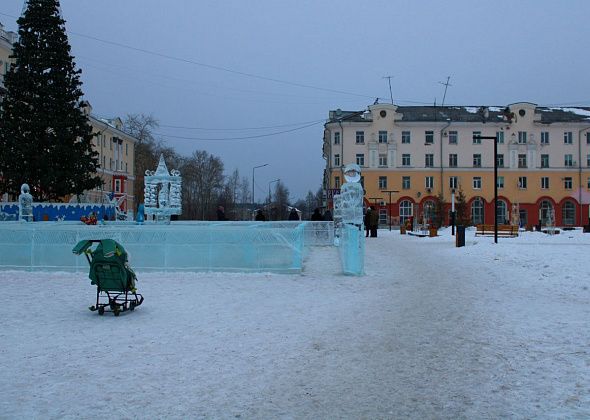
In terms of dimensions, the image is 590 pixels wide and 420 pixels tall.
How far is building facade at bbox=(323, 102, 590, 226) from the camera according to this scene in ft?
229

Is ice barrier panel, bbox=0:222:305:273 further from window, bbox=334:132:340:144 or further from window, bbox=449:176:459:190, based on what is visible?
window, bbox=449:176:459:190

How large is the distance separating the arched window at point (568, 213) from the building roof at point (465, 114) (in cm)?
993

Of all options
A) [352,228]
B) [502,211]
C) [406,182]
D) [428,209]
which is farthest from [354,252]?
[502,211]

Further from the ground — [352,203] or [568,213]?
[568,213]

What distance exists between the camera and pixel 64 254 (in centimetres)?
1580

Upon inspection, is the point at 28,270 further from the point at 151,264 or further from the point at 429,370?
the point at 429,370

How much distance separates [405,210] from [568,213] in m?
18.9

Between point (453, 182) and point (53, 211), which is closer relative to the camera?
point (53, 211)

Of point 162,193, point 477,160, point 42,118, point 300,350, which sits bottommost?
point 300,350

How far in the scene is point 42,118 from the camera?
38.5m

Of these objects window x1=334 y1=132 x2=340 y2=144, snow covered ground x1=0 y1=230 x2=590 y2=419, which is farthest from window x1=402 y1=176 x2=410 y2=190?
snow covered ground x1=0 y1=230 x2=590 y2=419

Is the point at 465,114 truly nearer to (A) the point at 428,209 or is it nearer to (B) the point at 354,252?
(A) the point at 428,209

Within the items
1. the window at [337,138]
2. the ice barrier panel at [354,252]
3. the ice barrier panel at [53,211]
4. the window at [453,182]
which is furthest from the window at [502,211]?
the ice barrier panel at [354,252]

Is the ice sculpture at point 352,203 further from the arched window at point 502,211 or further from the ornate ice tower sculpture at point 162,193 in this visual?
the arched window at point 502,211
